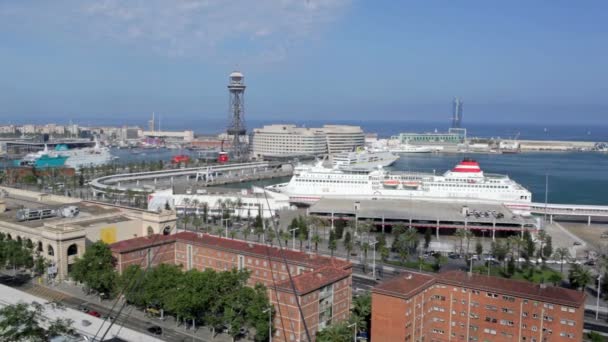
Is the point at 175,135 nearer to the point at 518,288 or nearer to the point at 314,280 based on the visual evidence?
the point at 314,280

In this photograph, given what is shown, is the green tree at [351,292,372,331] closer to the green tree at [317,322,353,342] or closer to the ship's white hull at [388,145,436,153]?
the green tree at [317,322,353,342]

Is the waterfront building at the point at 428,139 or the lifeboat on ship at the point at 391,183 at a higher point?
the waterfront building at the point at 428,139

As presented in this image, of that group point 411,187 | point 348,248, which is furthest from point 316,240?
point 411,187

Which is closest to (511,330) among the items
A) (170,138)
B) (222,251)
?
(222,251)

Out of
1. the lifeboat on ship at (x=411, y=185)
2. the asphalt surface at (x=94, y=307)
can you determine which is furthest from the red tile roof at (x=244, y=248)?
the lifeboat on ship at (x=411, y=185)

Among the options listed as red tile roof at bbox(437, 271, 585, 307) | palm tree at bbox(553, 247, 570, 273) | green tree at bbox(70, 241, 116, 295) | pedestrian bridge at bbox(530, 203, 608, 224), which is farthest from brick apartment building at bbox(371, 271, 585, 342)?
pedestrian bridge at bbox(530, 203, 608, 224)

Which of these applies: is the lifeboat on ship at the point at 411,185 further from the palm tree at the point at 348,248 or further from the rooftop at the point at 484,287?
the rooftop at the point at 484,287
